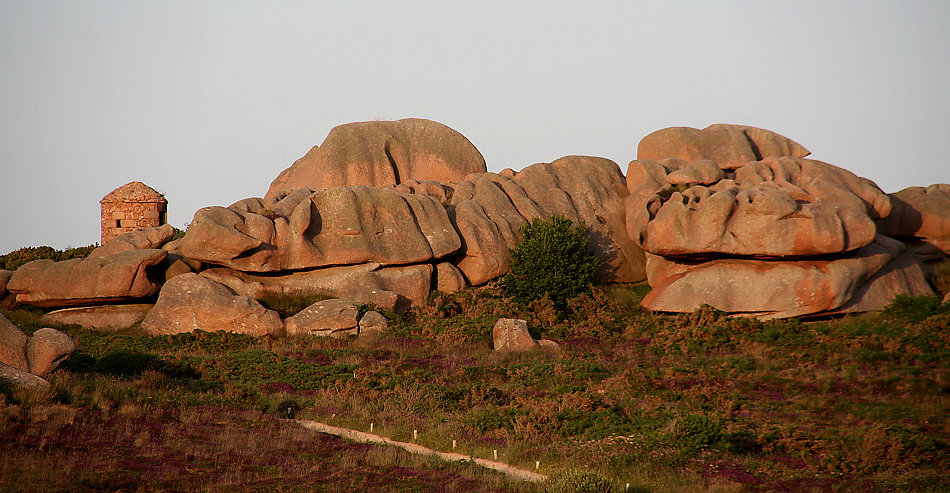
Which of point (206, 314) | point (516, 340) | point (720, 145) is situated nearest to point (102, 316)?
point (206, 314)

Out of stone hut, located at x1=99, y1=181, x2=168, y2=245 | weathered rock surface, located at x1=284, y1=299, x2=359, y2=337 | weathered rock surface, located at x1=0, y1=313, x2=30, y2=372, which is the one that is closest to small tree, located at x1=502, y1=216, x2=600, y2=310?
weathered rock surface, located at x1=284, y1=299, x2=359, y2=337

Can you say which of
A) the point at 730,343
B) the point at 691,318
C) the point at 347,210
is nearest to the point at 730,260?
the point at 691,318

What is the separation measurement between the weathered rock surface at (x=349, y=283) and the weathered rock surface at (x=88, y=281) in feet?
8.05

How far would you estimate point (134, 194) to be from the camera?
140ft

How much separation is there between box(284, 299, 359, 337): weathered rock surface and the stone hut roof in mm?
17737

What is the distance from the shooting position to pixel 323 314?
2909 centimetres

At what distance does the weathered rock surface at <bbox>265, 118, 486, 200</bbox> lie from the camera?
139 feet

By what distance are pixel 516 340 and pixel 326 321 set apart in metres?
6.84

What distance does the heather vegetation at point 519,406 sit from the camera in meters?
14.8

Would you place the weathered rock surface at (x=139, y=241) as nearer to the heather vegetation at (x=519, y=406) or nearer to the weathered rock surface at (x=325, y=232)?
the weathered rock surface at (x=325, y=232)

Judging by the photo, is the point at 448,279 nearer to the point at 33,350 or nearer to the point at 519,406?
the point at 519,406

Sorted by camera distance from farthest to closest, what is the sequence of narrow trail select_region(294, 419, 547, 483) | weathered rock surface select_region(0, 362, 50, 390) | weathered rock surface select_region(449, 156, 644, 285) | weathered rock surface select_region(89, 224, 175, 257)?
1. weathered rock surface select_region(449, 156, 644, 285)
2. weathered rock surface select_region(89, 224, 175, 257)
3. weathered rock surface select_region(0, 362, 50, 390)
4. narrow trail select_region(294, 419, 547, 483)

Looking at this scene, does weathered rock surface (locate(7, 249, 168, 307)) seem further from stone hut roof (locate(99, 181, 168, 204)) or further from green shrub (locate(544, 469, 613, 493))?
green shrub (locate(544, 469, 613, 493))

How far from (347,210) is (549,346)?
10895 mm
